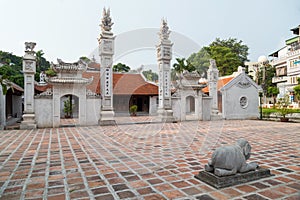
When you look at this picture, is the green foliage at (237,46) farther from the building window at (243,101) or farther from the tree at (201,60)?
the building window at (243,101)

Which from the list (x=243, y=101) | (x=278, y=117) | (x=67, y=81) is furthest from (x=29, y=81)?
(x=278, y=117)

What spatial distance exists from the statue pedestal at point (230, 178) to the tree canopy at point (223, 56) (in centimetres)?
2467

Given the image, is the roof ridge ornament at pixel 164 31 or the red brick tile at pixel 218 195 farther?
the roof ridge ornament at pixel 164 31

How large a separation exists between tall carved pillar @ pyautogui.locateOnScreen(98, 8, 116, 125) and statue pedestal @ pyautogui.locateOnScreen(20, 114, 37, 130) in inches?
132

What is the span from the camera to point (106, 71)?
12.5 meters

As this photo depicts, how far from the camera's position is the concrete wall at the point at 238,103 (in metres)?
16.0

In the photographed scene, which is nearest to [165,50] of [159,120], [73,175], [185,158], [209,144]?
[159,120]

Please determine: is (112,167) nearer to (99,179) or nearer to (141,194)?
(99,179)

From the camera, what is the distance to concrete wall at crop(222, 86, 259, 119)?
52.6 feet

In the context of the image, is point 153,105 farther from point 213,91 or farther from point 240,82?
point 240,82

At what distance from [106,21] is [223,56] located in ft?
70.4

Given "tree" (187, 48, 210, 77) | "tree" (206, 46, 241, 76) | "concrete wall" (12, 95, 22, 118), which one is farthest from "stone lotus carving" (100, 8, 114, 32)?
"tree" (206, 46, 241, 76)

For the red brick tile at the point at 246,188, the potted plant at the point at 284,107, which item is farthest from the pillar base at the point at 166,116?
the red brick tile at the point at 246,188

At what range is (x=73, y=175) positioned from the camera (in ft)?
12.1
